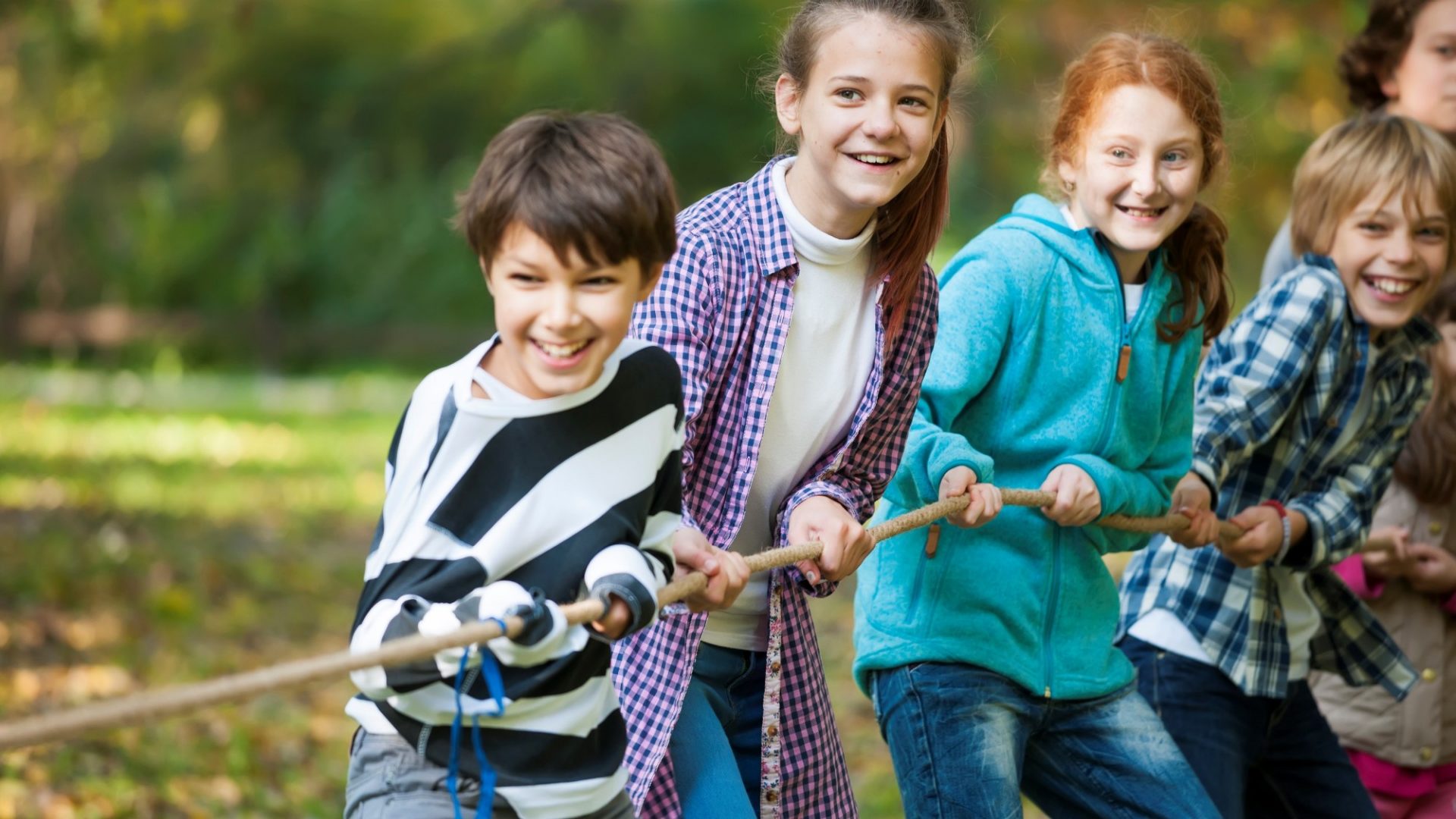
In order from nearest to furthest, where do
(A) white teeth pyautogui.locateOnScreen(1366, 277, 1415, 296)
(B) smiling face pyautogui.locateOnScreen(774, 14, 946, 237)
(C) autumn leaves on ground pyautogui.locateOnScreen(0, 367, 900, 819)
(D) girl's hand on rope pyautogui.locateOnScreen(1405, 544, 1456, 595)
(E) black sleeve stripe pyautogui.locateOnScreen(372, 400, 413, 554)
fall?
(E) black sleeve stripe pyautogui.locateOnScreen(372, 400, 413, 554) < (B) smiling face pyautogui.locateOnScreen(774, 14, 946, 237) < (A) white teeth pyautogui.locateOnScreen(1366, 277, 1415, 296) < (D) girl's hand on rope pyautogui.locateOnScreen(1405, 544, 1456, 595) < (C) autumn leaves on ground pyautogui.locateOnScreen(0, 367, 900, 819)

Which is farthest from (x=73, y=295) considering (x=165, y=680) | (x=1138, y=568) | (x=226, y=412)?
(x=1138, y=568)

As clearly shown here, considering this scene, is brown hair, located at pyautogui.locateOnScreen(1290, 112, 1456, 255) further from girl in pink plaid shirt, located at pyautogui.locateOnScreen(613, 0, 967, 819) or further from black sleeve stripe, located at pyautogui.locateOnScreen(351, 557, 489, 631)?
black sleeve stripe, located at pyautogui.locateOnScreen(351, 557, 489, 631)

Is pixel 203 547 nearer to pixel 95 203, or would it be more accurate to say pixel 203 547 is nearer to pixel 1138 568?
pixel 1138 568

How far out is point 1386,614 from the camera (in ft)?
14.4

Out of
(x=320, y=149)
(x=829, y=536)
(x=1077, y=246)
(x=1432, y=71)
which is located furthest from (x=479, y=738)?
(x=320, y=149)

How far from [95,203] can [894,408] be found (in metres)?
18.4

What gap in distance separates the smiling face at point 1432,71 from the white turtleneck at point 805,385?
2381 millimetres

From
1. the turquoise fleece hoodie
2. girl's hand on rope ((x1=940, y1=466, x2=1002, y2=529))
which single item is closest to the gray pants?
girl's hand on rope ((x1=940, y1=466, x2=1002, y2=529))

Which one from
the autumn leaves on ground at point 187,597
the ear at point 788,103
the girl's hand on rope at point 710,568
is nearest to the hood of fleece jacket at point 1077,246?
the ear at point 788,103

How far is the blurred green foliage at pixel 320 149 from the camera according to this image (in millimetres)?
19094

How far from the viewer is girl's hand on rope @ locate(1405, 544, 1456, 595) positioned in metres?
4.27

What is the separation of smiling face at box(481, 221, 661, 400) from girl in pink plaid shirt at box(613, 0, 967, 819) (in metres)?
0.49

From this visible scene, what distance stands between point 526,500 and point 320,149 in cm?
1969

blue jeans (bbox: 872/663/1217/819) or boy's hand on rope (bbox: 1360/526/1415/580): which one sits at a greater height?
boy's hand on rope (bbox: 1360/526/1415/580)
